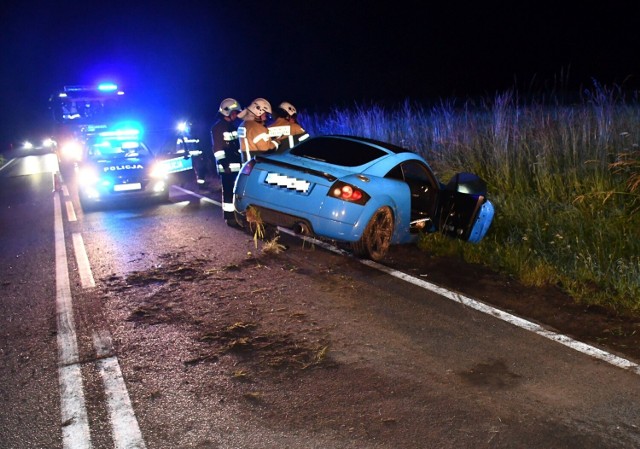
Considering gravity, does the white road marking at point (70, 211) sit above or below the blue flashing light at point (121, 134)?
below

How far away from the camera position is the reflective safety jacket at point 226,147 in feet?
31.7

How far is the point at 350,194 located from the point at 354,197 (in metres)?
0.05

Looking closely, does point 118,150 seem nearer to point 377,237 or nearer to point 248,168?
point 248,168

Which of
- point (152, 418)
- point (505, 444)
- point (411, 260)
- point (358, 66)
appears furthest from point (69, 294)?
point (358, 66)

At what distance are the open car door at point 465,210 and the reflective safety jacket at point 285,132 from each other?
3.12 meters

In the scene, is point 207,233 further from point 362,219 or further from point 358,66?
point 358,66

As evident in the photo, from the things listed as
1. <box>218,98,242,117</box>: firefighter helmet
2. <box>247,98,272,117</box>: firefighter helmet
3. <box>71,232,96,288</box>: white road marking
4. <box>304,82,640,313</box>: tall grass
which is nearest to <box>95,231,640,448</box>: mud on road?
<box>71,232,96,288</box>: white road marking

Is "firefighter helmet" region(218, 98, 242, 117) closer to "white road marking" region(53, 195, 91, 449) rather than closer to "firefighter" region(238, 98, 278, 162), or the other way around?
"firefighter" region(238, 98, 278, 162)

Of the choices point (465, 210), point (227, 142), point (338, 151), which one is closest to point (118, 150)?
point (227, 142)

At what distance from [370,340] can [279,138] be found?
577 cm

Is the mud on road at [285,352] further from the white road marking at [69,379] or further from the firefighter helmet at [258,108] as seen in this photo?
the firefighter helmet at [258,108]

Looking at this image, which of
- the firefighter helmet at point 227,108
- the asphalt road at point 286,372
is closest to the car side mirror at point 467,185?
the asphalt road at point 286,372

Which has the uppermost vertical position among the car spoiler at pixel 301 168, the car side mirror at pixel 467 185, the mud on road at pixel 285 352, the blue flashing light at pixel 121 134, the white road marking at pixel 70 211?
the blue flashing light at pixel 121 134

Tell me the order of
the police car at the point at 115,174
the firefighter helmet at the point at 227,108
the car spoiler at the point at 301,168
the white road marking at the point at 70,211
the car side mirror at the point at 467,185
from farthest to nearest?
the police car at the point at 115,174 → the white road marking at the point at 70,211 → the firefighter helmet at the point at 227,108 → the car side mirror at the point at 467,185 → the car spoiler at the point at 301,168
